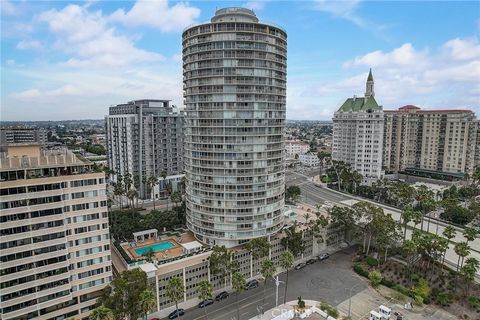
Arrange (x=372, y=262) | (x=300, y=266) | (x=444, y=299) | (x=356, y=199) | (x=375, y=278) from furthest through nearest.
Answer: (x=356, y=199) < (x=300, y=266) < (x=372, y=262) < (x=375, y=278) < (x=444, y=299)

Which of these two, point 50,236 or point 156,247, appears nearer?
point 50,236

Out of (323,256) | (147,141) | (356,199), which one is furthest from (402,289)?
(147,141)

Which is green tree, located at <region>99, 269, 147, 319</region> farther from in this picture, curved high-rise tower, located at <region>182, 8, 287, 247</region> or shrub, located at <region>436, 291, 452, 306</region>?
shrub, located at <region>436, 291, 452, 306</region>

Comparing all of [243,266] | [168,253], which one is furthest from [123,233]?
[243,266]

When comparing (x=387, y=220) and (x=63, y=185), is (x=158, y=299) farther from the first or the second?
(x=387, y=220)

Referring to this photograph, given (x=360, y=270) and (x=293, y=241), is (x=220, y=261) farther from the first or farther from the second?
(x=360, y=270)

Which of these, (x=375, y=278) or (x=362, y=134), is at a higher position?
(x=362, y=134)

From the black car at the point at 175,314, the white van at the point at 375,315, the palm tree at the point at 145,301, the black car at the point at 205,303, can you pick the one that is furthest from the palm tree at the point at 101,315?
the white van at the point at 375,315

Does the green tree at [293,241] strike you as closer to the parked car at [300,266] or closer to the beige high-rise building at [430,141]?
the parked car at [300,266]
